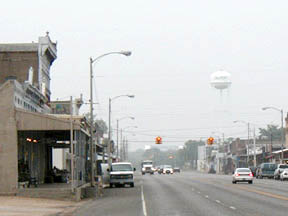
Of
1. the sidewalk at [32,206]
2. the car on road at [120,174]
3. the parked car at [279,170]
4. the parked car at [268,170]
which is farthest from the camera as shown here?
the parked car at [268,170]

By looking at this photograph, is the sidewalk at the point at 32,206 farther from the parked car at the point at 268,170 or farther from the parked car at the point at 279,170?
the parked car at the point at 268,170

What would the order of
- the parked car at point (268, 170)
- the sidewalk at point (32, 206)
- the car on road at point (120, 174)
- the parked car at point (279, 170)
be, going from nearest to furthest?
the sidewalk at point (32, 206) < the car on road at point (120, 174) < the parked car at point (279, 170) < the parked car at point (268, 170)

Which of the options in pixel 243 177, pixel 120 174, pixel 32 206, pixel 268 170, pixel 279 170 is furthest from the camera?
pixel 268 170

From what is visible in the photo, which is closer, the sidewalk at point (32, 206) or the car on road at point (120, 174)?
the sidewalk at point (32, 206)

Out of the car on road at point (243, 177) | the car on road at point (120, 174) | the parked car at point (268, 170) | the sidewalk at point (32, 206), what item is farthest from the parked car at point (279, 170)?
the sidewalk at point (32, 206)

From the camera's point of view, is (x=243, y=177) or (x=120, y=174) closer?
(x=120, y=174)

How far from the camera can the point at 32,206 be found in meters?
30.0

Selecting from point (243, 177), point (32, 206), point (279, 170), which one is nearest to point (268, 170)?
point (279, 170)

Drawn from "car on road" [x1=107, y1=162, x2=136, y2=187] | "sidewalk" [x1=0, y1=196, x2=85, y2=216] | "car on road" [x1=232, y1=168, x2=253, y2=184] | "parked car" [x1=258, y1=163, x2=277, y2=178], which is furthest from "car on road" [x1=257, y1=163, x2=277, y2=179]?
"sidewalk" [x1=0, y1=196, x2=85, y2=216]

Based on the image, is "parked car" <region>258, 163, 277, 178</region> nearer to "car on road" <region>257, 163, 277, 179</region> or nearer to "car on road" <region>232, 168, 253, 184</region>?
"car on road" <region>257, 163, 277, 179</region>

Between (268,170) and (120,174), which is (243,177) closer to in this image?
(120,174)

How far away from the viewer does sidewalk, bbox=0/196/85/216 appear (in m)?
26.6

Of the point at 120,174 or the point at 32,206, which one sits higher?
the point at 120,174

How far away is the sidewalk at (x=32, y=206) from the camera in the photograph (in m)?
26.6
